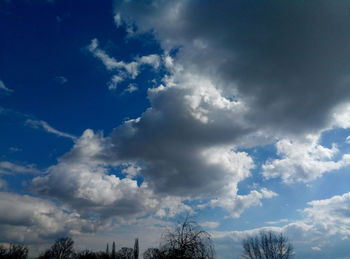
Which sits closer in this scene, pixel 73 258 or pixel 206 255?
pixel 206 255

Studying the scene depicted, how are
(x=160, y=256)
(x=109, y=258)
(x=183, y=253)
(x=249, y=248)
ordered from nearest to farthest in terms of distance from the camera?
(x=183, y=253), (x=160, y=256), (x=249, y=248), (x=109, y=258)

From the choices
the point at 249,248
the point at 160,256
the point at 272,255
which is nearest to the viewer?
the point at 160,256

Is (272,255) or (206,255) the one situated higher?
(206,255)

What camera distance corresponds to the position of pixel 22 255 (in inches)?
3720

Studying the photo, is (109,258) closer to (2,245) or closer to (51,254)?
(51,254)

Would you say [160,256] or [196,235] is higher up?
[196,235]

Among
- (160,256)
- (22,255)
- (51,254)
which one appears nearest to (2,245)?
(22,255)

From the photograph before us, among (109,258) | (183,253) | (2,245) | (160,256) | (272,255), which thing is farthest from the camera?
(109,258)

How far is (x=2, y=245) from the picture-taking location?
89.6 m

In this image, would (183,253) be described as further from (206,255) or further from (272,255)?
(272,255)

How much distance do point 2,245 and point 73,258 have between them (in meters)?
23.9

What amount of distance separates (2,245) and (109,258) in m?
37.3

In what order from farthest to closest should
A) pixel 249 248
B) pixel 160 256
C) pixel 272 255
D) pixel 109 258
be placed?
pixel 109 258 → pixel 249 248 → pixel 272 255 → pixel 160 256

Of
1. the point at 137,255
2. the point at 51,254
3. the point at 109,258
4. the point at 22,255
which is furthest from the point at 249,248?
the point at 22,255
